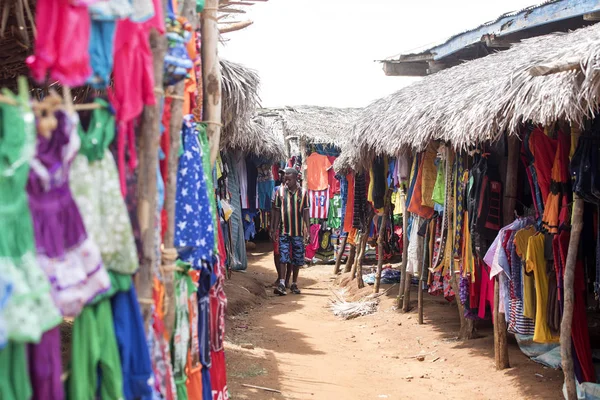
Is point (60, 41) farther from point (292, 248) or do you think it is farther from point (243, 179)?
point (243, 179)

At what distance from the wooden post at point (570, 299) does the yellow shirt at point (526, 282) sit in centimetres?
65

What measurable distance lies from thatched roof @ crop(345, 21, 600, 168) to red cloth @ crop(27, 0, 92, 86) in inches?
125

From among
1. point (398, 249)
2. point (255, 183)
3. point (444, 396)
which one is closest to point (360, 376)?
point (444, 396)

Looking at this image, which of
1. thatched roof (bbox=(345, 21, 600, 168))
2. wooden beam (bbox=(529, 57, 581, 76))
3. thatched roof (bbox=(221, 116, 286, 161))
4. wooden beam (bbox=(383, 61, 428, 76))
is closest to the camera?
wooden beam (bbox=(529, 57, 581, 76))

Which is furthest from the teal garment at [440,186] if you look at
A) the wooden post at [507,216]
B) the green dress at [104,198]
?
the green dress at [104,198]

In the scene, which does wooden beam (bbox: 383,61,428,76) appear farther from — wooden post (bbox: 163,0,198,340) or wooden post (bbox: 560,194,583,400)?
wooden post (bbox: 163,0,198,340)

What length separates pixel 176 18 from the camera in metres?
2.68

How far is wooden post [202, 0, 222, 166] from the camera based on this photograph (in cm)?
350

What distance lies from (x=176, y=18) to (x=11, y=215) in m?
1.22

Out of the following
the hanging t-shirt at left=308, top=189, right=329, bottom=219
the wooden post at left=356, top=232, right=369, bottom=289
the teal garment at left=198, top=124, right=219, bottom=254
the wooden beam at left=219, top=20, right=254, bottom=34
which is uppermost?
the wooden beam at left=219, top=20, right=254, bottom=34

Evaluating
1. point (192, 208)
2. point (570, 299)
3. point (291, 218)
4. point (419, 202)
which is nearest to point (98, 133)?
point (192, 208)

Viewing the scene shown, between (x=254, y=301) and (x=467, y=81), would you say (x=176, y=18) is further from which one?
(x=254, y=301)

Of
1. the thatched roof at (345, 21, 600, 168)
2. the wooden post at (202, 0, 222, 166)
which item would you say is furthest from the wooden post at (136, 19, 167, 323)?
the thatched roof at (345, 21, 600, 168)

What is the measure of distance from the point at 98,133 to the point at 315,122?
15.1 metres
